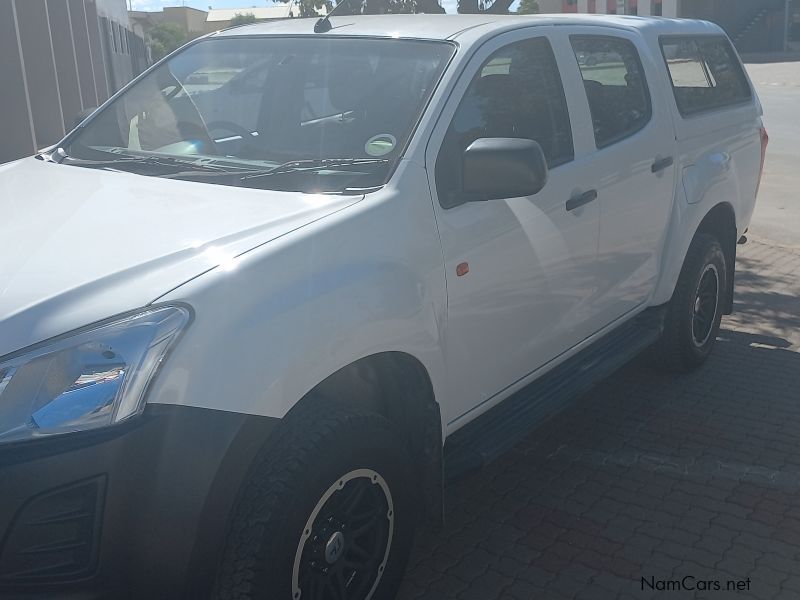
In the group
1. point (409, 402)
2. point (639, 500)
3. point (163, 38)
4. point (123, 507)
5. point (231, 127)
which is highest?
point (231, 127)

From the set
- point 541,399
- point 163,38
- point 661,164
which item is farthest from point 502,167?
Result: point 163,38

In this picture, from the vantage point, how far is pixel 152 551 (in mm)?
2320

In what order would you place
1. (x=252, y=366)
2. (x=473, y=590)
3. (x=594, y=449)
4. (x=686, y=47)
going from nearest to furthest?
1. (x=252, y=366)
2. (x=473, y=590)
3. (x=594, y=449)
4. (x=686, y=47)

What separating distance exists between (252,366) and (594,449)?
269 centimetres

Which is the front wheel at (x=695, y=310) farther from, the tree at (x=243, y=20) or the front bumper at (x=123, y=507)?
the front bumper at (x=123, y=507)

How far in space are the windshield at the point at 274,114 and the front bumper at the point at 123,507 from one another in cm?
115

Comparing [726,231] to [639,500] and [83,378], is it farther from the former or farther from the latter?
[83,378]

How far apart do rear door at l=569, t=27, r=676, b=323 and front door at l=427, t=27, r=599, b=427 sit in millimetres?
207

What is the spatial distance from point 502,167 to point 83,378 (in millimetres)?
1557

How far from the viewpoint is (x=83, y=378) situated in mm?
2311

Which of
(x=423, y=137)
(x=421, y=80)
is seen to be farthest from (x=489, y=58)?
(x=423, y=137)

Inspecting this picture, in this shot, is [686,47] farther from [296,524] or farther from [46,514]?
[46,514]

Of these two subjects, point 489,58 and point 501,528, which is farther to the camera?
point 501,528

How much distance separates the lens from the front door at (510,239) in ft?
11.1
